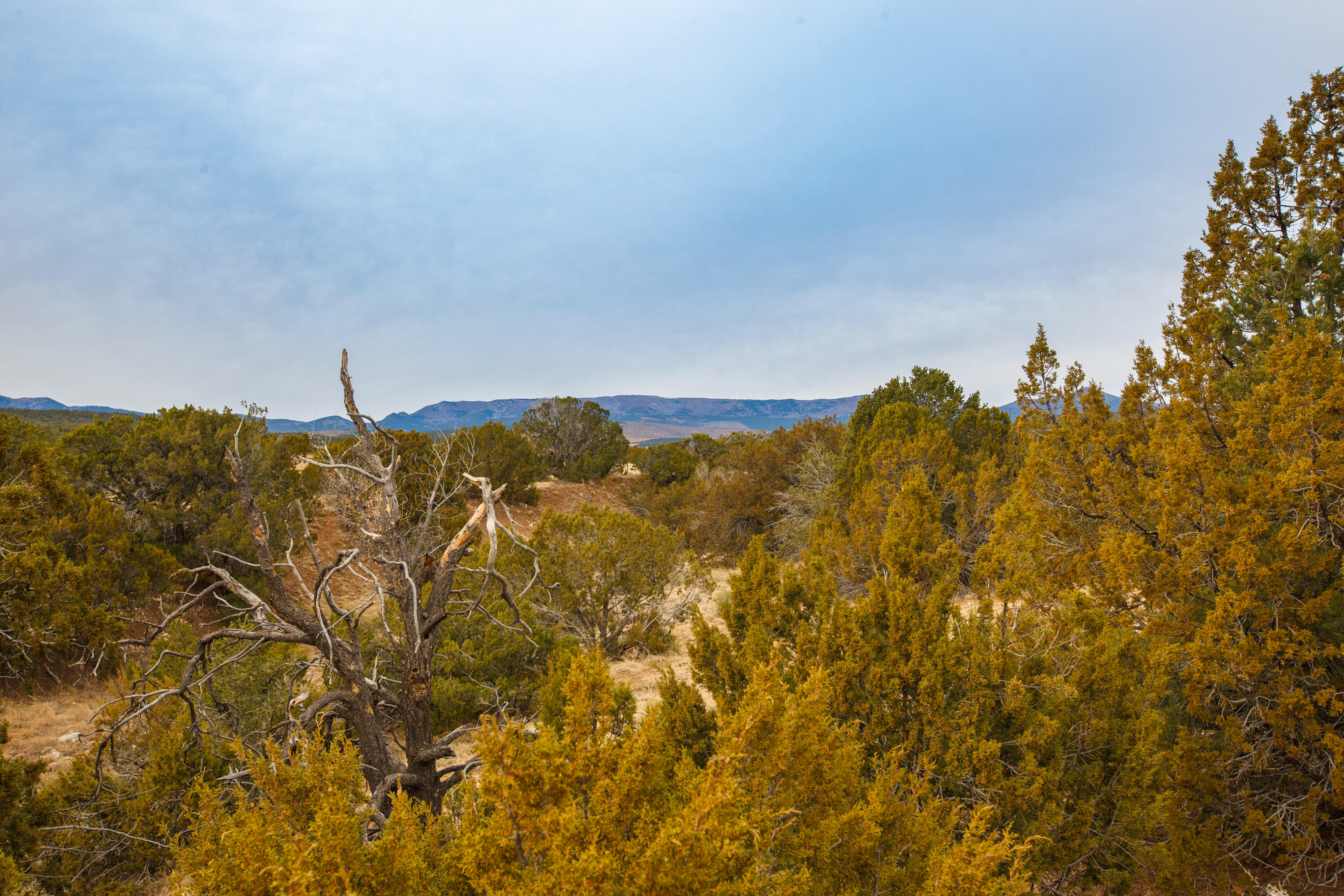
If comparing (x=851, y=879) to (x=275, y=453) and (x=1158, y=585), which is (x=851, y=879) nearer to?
(x=1158, y=585)

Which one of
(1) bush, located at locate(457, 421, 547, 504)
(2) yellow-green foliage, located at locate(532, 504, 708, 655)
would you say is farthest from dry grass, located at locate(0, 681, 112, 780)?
(1) bush, located at locate(457, 421, 547, 504)

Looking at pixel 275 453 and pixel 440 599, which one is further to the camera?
pixel 275 453

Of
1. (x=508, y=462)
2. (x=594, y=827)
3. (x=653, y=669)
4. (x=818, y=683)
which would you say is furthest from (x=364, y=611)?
(x=508, y=462)

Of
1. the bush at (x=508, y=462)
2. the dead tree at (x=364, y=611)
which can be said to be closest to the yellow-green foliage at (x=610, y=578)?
the dead tree at (x=364, y=611)

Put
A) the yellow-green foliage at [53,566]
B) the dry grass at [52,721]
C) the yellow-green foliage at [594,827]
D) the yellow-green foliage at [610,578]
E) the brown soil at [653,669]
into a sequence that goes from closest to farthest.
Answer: the yellow-green foliage at [594,827] < the dry grass at [52,721] < the yellow-green foliage at [53,566] < the brown soil at [653,669] < the yellow-green foliage at [610,578]

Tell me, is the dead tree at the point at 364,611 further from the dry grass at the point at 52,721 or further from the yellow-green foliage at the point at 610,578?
the yellow-green foliage at the point at 610,578

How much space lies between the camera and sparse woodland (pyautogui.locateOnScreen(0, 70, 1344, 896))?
6.43 ft

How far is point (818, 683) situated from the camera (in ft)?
8.46

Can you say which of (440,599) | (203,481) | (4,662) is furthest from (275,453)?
(440,599)

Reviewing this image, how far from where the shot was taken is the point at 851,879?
2682mm

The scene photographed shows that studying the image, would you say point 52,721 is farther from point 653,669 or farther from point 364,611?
point 653,669

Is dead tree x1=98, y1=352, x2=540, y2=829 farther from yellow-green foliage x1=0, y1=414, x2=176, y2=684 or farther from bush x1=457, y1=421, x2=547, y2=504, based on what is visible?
bush x1=457, y1=421, x2=547, y2=504

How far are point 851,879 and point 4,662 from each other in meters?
12.0

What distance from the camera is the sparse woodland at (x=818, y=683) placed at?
6.43 feet
